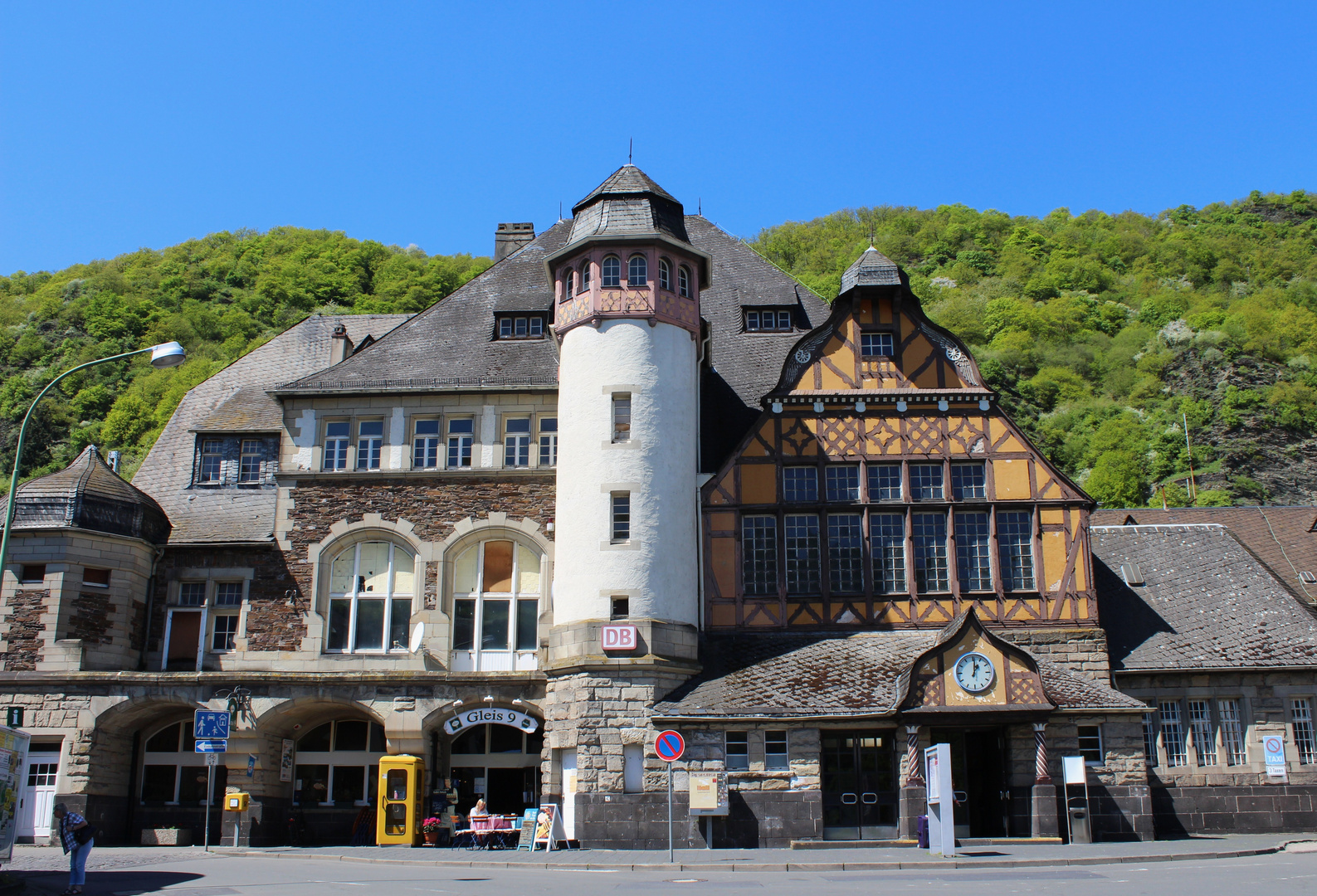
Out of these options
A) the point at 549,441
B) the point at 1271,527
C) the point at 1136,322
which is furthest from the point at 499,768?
the point at 1136,322

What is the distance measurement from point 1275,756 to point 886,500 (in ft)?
30.8

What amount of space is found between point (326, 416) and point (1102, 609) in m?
18.2

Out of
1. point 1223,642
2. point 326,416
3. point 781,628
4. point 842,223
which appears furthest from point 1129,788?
point 842,223

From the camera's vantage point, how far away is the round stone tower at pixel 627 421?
965 inches

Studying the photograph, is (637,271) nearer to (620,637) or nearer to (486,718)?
(620,637)

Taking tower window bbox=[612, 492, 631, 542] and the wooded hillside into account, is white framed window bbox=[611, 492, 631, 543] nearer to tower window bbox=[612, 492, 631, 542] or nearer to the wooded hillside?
tower window bbox=[612, 492, 631, 542]

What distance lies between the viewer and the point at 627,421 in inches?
1009

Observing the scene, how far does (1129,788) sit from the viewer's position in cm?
2300

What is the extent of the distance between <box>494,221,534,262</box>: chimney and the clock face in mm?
19651

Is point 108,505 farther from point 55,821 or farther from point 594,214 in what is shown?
point 594,214

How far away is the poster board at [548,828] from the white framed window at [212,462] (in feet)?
39.4

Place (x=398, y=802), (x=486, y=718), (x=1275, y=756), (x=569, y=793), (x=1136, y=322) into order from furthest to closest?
(x=1136, y=322)
(x=486, y=718)
(x=1275, y=756)
(x=398, y=802)
(x=569, y=793)

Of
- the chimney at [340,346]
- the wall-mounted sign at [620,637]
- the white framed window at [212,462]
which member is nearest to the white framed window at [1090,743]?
the wall-mounted sign at [620,637]

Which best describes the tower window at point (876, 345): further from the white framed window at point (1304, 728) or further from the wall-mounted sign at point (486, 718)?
the white framed window at point (1304, 728)
